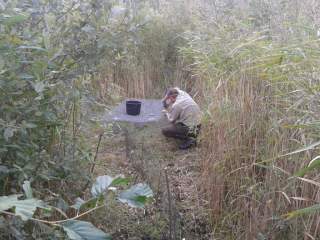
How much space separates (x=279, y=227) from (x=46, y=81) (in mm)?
1283

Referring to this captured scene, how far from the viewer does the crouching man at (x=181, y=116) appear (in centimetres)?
429

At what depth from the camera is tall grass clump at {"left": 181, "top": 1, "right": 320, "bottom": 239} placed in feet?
6.54

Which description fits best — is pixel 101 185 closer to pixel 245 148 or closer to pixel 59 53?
pixel 59 53

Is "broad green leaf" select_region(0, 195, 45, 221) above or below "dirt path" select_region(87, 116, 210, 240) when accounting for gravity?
above

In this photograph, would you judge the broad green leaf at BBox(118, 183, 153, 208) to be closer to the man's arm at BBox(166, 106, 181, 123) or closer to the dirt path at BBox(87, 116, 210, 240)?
the dirt path at BBox(87, 116, 210, 240)

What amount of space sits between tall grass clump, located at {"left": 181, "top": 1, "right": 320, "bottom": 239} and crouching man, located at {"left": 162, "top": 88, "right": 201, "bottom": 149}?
0.75m

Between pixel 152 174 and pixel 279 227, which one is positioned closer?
pixel 279 227

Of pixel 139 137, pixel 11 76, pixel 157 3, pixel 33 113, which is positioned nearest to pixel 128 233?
pixel 33 113

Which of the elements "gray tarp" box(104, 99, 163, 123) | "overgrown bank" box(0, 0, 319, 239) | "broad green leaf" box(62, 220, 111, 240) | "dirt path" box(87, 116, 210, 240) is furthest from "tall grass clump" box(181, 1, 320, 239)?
"gray tarp" box(104, 99, 163, 123)

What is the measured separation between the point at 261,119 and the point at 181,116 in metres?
1.92

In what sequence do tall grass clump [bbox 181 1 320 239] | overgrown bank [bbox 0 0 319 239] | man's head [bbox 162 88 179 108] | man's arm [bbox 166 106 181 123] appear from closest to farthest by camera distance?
overgrown bank [bbox 0 0 319 239]
tall grass clump [bbox 181 1 320 239]
man's arm [bbox 166 106 181 123]
man's head [bbox 162 88 179 108]

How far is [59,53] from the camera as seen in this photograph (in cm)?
177

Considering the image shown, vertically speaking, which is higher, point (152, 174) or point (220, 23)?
point (220, 23)

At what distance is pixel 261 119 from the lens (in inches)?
101
